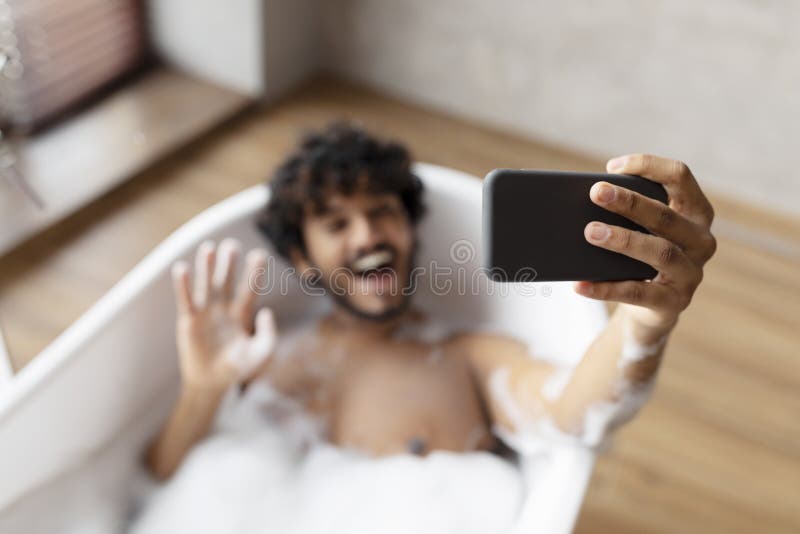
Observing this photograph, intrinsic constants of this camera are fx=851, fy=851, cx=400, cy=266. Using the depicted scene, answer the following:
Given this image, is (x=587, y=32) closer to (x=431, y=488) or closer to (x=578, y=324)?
(x=578, y=324)

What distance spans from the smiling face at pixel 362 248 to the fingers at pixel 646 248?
59 cm

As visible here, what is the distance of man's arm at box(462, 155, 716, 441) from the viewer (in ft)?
2.40

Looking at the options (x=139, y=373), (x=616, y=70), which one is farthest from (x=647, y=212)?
(x=616, y=70)

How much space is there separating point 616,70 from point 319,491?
119 centimetres

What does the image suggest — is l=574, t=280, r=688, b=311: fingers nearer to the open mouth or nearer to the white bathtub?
the white bathtub

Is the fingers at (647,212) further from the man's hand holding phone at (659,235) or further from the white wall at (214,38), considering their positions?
the white wall at (214,38)

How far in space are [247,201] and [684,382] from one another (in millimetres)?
901

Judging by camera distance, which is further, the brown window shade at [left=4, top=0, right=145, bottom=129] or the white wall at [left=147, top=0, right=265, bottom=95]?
the white wall at [left=147, top=0, right=265, bottom=95]

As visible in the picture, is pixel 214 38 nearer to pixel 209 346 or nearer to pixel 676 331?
pixel 209 346

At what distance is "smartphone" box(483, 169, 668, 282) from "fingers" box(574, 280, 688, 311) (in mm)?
12

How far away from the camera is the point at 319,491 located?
1.32 meters

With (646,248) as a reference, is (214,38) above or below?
below

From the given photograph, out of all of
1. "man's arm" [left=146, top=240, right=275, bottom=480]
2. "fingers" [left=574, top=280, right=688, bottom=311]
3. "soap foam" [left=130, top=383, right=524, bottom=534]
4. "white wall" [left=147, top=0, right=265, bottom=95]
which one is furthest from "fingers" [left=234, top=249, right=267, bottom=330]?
"white wall" [left=147, top=0, right=265, bottom=95]

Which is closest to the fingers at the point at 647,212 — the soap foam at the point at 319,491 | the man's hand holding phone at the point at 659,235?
the man's hand holding phone at the point at 659,235
